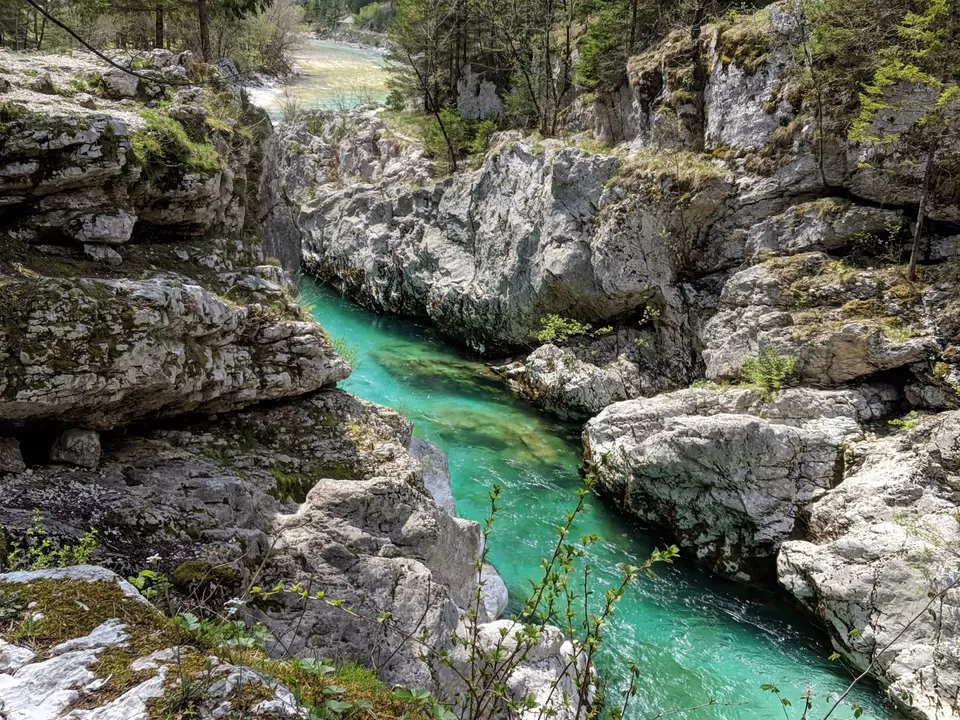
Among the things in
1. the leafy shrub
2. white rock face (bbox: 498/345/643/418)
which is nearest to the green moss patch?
the leafy shrub

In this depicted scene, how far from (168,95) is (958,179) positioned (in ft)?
45.8

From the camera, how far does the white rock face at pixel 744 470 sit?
10.1 meters

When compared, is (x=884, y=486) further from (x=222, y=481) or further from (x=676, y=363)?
(x=222, y=481)

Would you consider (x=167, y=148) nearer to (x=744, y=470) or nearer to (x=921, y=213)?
(x=744, y=470)

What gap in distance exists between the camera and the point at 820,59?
13.1 meters

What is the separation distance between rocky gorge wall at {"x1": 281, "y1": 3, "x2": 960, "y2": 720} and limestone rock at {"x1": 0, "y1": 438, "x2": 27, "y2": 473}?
8.26 m

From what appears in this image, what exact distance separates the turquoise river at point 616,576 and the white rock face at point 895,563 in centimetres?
62

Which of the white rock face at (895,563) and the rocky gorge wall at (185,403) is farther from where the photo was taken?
the white rock face at (895,563)

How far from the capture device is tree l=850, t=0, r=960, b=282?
10.1 m

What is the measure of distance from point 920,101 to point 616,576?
10715 millimetres

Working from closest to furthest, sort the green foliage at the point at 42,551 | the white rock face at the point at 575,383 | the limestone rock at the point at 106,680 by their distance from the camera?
the limestone rock at the point at 106,680, the green foliage at the point at 42,551, the white rock face at the point at 575,383

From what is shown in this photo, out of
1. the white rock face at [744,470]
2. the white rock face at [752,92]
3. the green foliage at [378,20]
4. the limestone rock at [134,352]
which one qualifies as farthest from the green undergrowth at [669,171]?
the green foliage at [378,20]

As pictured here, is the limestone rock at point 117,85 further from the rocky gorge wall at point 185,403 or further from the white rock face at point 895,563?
the white rock face at point 895,563

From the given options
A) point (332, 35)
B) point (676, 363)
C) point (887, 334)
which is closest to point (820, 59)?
point (887, 334)
